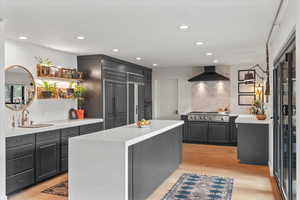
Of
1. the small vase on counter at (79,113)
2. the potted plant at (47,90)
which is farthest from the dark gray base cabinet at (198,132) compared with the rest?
the potted plant at (47,90)

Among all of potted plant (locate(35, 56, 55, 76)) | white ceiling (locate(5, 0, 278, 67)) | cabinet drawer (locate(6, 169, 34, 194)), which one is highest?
white ceiling (locate(5, 0, 278, 67))

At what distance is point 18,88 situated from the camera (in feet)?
14.6

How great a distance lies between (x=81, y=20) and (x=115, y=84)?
3.20m

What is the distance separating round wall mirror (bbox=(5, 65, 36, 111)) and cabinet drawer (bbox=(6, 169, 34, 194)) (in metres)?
1.25

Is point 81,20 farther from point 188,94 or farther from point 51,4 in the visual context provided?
point 188,94

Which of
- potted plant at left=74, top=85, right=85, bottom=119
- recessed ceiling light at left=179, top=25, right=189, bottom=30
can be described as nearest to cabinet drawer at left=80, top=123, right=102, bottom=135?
potted plant at left=74, top=85, right=85, bottom=119

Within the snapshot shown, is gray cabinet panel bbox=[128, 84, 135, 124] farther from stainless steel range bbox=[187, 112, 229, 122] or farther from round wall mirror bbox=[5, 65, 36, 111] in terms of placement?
round wall mirror bbox=[5, 65, 36, 111]

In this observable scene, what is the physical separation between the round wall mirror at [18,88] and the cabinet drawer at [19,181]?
1246 millimetres

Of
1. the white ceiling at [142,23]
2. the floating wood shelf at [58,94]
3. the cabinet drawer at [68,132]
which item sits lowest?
the cabinet drawer at [68,132]

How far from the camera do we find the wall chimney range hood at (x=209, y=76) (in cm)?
749

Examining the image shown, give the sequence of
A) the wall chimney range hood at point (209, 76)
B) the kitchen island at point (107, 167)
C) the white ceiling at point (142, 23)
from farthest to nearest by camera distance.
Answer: the wall chimney range hood at point (209, 76) < the white ceiling at point (142, 23) < the kitchen island at point (107, 167)

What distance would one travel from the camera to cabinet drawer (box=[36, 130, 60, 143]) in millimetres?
4004

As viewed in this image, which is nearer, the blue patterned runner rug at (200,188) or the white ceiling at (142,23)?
the white ceiling at (142,23)

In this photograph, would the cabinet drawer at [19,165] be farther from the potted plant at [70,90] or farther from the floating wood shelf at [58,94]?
the potted plant at [70,90]
